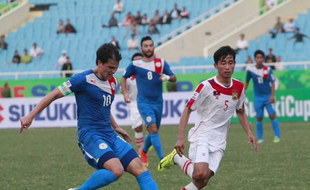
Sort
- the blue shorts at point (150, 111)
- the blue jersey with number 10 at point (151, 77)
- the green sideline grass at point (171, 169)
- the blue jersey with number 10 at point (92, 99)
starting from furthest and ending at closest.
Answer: the blue jersey with number 10 at point (151, 77) → the blue shorts at point (150, 111) → the green sideline grass at point (171, 169) → the blue jersey with number 10 at point (92, 99)

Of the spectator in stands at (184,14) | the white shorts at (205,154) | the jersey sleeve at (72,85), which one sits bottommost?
the white shorts at (205,154)

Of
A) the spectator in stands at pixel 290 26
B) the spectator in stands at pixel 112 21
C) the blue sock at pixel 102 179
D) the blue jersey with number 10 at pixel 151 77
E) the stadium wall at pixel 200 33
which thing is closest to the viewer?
the blue sock at pixel 102 179

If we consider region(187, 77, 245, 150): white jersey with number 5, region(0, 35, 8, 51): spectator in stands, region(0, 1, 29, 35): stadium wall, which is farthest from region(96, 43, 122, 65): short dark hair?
region(0, 1, 29, 35): stadium wall

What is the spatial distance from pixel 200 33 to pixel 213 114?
23.8 meters

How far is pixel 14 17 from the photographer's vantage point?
38.1m

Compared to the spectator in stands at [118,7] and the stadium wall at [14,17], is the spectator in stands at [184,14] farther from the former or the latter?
the stadium wall at [14,17]

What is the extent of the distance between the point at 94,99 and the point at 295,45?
73.2ft

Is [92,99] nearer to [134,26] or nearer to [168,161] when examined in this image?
[168,161]

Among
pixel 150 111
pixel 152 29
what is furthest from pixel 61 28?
pixel 150 111

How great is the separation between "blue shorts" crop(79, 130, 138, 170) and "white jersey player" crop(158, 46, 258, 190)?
2.43 feet

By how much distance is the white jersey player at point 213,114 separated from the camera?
8.32 meters

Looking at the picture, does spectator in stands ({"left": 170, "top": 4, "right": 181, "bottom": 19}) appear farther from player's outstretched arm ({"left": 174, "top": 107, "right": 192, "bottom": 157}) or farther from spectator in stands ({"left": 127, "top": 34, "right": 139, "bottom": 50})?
player's outstretched arm ({"left": 174, "top": 107, "right": 192, "bottom": 157})

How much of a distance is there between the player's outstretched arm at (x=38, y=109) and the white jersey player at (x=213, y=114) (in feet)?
5.21

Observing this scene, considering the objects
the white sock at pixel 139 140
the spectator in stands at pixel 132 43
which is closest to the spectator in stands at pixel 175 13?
the spectator in stands at pixel 132 43
